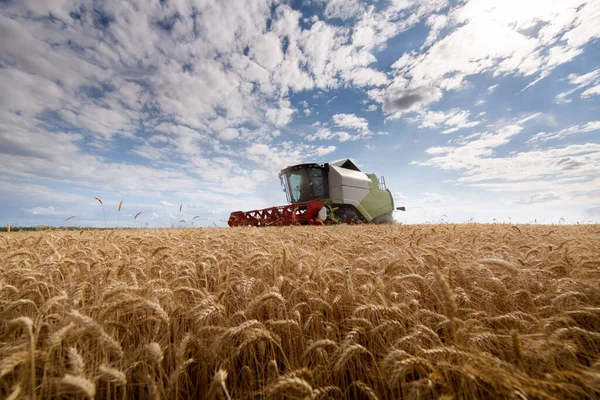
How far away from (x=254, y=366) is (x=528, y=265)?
268 centimetres

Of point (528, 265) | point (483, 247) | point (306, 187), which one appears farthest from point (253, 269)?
point (306, 187)

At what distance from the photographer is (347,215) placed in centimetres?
1393

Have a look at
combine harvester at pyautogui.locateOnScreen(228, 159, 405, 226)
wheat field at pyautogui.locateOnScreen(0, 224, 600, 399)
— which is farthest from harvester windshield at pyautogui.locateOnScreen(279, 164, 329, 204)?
wheat field at pyautogui.locateOnScreen(0, 224, 600, 399)

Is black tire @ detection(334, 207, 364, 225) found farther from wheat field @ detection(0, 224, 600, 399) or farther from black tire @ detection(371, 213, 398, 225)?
wheat field @ detection(0, 224, 600, 399)

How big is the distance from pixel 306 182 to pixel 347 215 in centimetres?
283

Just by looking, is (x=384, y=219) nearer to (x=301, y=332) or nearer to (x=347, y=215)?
(x=347, y=215)

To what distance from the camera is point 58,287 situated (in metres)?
1.87

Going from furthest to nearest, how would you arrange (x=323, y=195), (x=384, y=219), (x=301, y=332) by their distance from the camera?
(x=384, y=219)
(x=323, y=195)
(x=301, y=332)

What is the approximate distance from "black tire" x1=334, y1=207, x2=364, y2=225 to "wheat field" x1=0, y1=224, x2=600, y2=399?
35.2 ft

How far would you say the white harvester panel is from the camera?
13.6m

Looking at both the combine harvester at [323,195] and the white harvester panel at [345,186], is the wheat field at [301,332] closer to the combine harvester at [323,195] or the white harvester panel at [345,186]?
the combine harvester at [323,195]

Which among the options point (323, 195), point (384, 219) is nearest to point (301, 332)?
point (323, 195)

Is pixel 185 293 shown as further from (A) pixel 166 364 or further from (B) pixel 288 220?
(B) pixel 288 220

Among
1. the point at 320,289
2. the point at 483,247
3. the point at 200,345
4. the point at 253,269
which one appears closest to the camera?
the point at 200,345
